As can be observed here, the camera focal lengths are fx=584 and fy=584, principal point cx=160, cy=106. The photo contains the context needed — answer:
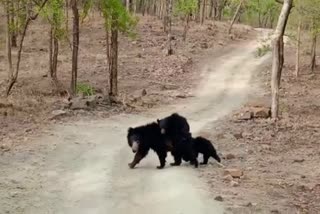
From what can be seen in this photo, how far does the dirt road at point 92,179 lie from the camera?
10016 mm

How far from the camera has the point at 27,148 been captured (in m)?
14.9

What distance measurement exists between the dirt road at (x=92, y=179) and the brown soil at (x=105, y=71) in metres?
1.52

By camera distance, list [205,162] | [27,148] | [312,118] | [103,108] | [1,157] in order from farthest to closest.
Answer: [312,118], [103,108], [27,148], [1,157], [205,162]

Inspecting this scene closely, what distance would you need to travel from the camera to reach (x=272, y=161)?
48.7ft

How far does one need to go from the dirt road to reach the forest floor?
7.8 inches

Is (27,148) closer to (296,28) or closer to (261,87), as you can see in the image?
(261,87)

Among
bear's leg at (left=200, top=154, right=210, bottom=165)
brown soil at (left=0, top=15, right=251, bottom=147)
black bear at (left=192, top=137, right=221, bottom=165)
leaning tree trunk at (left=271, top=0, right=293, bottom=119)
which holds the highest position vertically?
leaning tree trunk at (left=271, top=0, right=293, bottom=119)

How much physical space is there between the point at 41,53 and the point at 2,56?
2.53m

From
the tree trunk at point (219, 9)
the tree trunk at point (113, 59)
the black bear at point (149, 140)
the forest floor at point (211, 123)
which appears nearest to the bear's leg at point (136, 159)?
the black bear at point (149, 140)

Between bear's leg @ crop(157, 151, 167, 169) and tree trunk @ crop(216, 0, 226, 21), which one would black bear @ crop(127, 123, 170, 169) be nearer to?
bear's leg @ crop(157, 151, 167, 169)

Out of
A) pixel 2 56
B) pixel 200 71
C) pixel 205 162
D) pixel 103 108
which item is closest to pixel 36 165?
pixel 205 162

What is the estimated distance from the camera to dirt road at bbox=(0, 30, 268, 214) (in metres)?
10.0

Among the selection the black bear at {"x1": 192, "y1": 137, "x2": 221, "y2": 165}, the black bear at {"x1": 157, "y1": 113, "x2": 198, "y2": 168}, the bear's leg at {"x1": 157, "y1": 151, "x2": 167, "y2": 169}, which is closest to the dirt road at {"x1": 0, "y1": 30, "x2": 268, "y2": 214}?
the bear's leg at {"x1": 157, "y1": 151, "x2": 167, "y2": 169}

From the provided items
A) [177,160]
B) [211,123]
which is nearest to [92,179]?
[177,160]
